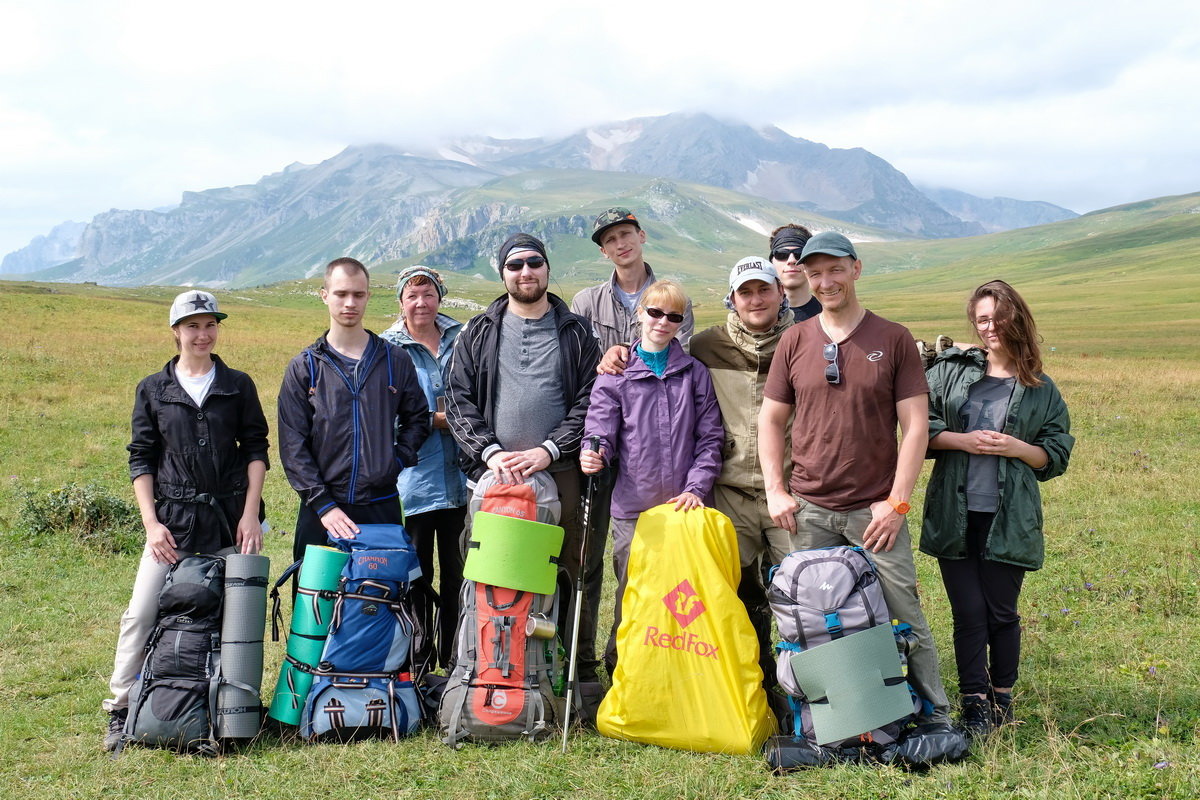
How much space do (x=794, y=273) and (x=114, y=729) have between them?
6267 mm

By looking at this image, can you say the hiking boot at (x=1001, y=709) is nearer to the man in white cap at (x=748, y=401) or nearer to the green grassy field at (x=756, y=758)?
the green grassy field at (x=756, y=758)

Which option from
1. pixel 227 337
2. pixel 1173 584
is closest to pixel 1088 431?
pixel 1173 584

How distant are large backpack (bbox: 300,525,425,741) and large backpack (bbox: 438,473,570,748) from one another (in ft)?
1.25

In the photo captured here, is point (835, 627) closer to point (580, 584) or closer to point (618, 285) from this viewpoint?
point (580, 584)

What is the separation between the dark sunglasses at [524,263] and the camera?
240 inches

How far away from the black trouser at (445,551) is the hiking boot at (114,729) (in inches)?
93.1

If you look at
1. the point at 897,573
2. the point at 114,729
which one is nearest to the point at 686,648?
the point at 897,573

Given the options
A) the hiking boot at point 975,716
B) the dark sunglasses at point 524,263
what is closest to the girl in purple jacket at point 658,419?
the dark sunglasses at point 524,263

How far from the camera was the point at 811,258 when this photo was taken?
5.29 m

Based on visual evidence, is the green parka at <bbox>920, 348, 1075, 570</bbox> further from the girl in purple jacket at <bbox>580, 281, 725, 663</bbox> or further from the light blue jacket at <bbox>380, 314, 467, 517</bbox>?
the light blue jacket at <bbox>380, 314, 467, 517</bbox>

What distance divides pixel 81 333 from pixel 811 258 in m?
38.3

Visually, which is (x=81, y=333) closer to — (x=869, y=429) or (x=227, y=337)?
(x=227, y=337)

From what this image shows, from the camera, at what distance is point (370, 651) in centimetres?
582

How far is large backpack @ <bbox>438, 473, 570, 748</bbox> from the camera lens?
5.54 metres
